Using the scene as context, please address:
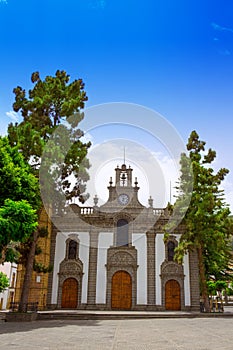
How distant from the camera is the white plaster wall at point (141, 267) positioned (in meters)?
23.9

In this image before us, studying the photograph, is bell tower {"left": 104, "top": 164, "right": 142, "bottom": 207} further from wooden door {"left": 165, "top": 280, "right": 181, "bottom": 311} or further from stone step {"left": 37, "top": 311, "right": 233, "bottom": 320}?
stone step {"left": 37, "top": 311, "right": 233, "bottom": 320}

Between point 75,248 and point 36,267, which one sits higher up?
point 75,248

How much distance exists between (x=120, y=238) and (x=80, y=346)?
1810 cm

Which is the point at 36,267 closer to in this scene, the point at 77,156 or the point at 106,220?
the point at 77,156

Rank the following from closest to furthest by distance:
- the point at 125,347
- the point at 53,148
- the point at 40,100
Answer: the point at 125,347
the point at 53,148
the point at 40,100

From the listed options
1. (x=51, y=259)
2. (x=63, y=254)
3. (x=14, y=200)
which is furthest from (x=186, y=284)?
(x=14, y=200)

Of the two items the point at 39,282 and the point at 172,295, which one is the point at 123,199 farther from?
the point at 39,282

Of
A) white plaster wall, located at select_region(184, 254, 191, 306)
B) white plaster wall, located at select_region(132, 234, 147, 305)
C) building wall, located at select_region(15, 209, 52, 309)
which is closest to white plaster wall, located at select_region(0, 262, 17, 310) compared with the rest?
building wall, located at select_region(15, 209, 52, 309)

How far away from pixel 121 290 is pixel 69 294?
4029 millimetres

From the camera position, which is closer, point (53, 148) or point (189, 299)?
point (53, 148)

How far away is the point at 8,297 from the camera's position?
26.9 m

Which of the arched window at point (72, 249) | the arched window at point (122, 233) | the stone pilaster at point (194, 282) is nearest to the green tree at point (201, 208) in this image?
the stone pilaster at point (194, 282)

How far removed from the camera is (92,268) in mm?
24750

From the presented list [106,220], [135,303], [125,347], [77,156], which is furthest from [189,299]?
[125,347]
